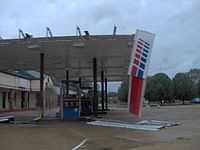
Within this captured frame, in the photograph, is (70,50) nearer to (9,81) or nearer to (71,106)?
(71,106)

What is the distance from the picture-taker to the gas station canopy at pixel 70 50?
14.0 metres

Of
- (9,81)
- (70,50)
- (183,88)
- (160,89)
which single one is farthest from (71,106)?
(183,88)

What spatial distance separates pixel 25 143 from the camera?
28.1 feet

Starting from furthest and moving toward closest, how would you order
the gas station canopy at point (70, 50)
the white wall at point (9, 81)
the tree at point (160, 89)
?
the tree at point (160, 89) < the white wall at point (9, 81) < the gas station canopy at point (70, 50)

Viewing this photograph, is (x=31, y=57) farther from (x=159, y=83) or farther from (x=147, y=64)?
(x=159, y=83)

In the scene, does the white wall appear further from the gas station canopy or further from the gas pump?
the gas pump

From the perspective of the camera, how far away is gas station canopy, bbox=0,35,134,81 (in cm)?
1398

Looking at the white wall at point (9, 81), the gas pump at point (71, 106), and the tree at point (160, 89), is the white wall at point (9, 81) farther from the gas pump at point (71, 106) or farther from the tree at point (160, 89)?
the tree at point (160, 89)

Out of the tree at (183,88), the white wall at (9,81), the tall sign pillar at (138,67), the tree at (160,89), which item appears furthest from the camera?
the tree at (183,88)

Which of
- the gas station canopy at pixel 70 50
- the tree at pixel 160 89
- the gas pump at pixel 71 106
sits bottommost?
the gas pump at pixel 71 106

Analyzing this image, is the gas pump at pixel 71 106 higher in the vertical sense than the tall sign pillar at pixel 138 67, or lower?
lower

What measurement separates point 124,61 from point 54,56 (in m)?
5.67

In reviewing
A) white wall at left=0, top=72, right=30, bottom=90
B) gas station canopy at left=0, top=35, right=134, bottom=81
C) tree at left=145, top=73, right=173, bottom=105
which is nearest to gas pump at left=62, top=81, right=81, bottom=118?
gas station canopy at left=0, top=35, right=134, bottom=81

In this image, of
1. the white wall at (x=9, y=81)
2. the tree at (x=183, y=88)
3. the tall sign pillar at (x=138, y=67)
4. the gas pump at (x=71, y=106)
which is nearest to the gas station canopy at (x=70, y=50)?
the tall sign pillar at (x=138, y=67)
